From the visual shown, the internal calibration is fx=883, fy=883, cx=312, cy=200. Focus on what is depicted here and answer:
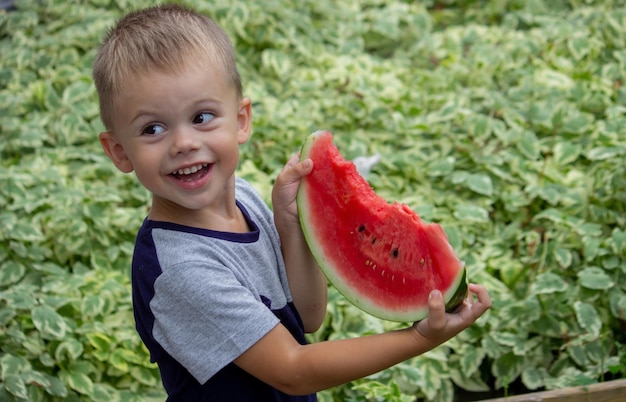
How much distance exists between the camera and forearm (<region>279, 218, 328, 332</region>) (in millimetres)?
2131

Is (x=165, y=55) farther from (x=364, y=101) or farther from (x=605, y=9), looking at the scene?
(x=605, y=9)

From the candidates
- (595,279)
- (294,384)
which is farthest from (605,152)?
(294,384)

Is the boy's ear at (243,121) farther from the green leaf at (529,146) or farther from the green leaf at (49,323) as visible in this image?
the green leaf at (529,146)

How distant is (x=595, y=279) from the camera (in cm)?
327

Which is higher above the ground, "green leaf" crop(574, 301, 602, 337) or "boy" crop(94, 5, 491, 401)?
"boy" crop(94, 5, 491, 401)

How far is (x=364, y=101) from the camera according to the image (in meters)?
4.59

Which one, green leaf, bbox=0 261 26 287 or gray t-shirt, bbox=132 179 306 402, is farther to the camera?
green leaf, bbox=0 261 26 287

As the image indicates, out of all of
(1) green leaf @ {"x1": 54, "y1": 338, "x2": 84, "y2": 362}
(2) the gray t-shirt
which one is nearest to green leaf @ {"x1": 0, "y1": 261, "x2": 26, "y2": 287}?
(1) green leaf @ {"x1": 54, "y1": 338, "x2": 84, "y2": 362}

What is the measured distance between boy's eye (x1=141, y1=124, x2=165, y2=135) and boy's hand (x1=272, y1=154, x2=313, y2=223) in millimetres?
330

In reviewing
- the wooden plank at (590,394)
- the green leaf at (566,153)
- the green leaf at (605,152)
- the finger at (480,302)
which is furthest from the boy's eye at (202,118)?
the green leaf at (566,153)

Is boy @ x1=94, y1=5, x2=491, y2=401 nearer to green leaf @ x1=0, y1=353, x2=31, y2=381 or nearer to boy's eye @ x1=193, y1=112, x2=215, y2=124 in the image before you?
boy's eye @ x1=193, y1=112, x2=215, y2=124

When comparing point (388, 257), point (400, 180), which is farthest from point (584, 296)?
point (388, 257)

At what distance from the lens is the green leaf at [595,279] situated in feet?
10.6

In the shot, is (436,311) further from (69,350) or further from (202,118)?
(69,350)
